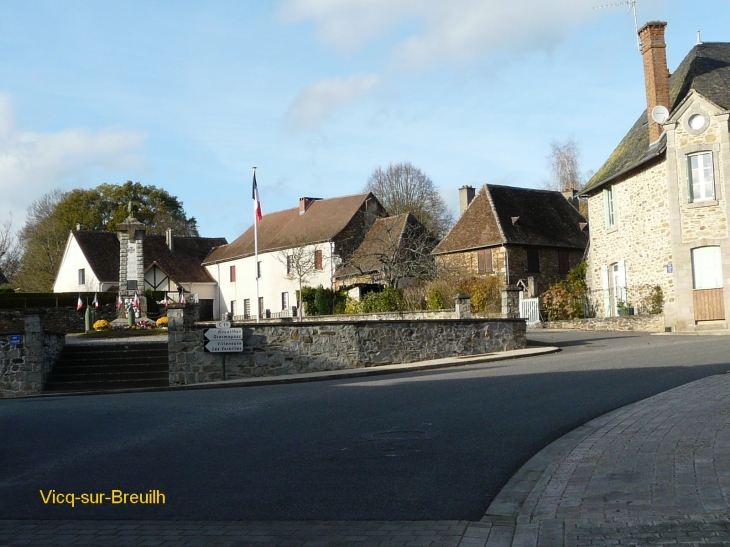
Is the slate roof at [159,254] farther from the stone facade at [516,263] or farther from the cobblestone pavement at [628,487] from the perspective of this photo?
the cobblestone pavement at [628,487]

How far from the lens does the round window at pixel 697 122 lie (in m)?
29.5

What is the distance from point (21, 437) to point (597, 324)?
25.6 m

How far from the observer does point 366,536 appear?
229 inches

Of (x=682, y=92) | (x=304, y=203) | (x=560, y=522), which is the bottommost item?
(x=560, y=522)

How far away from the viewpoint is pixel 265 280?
6009 cm

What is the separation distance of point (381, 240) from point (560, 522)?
3917 cm

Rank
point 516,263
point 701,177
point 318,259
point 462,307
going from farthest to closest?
point 318,259, point 516,263, point 701,177, point 462,307

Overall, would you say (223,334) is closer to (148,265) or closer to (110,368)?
(110,368)

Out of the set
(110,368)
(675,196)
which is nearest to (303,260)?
(675,196)

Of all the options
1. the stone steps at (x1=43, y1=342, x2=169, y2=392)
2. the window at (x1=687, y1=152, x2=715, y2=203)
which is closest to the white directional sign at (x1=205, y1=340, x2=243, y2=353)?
the stone steps at (x1=43, y1=342, x2=169, y2=392)

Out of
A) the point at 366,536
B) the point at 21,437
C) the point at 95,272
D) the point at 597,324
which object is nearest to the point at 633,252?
the point at 597,324

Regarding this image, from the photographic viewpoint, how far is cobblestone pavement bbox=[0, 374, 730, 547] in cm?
554

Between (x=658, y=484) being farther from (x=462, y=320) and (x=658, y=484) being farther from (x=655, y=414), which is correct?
(x=462, y=320)

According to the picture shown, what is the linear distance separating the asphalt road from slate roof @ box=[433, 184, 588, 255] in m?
29.6
